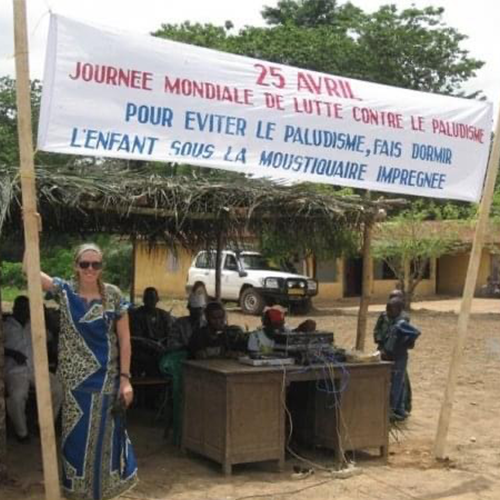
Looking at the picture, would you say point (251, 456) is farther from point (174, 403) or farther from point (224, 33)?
point (224, 33)

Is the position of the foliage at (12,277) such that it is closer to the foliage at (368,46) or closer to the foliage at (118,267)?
the foliage at (118,267)

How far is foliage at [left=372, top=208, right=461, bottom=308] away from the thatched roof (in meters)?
13.7

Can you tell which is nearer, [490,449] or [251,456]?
[251,456]

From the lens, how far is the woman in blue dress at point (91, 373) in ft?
16.4

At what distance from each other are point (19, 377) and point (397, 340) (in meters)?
3.60

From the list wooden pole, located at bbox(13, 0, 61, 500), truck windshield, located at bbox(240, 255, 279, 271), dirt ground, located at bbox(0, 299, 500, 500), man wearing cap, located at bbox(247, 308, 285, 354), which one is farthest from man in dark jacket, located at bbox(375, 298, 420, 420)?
truck windshield, located at bbox(240, 255, 279, 271)

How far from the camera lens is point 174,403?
283 inches

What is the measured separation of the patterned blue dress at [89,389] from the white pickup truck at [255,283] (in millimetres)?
15279

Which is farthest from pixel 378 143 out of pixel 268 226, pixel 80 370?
pixel 80 370

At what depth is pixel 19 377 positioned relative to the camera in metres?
7.17

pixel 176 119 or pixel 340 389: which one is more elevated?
pixel 176 119

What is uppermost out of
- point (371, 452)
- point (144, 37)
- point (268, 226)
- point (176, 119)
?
point (144, 37)

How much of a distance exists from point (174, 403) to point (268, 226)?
6.83ft

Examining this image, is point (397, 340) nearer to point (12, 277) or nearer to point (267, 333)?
point (267, 333)
